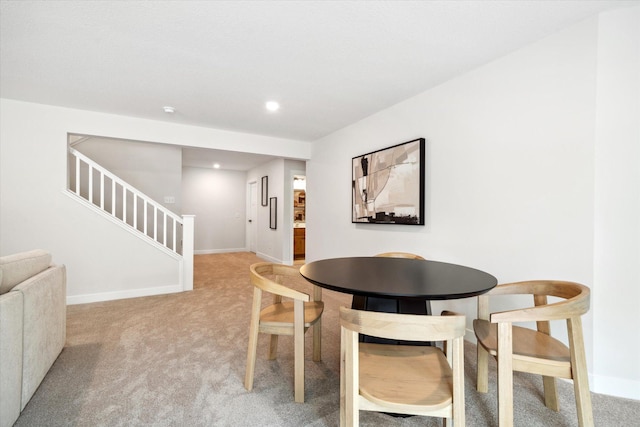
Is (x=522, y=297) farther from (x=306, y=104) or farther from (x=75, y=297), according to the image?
(x=75, y=297)

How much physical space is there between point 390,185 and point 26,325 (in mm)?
3098

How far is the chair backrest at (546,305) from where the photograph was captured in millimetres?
1237

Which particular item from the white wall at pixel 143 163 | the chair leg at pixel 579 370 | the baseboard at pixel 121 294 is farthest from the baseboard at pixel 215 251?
the chair leg at pixel 579 370

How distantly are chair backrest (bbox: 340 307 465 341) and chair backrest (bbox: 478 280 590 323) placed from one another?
0.33 meters

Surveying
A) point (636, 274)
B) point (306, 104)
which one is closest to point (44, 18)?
point (306, 104)

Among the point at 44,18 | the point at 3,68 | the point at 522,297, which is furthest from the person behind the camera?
the point at 3,68

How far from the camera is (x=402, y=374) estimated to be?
1.25m

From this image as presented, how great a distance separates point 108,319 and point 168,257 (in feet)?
3.85

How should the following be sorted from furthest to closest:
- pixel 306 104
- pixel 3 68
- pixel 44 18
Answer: pixel 306 104, pixel 3 68, pixel 44 18

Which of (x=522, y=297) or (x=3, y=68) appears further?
(x=3, y=68)

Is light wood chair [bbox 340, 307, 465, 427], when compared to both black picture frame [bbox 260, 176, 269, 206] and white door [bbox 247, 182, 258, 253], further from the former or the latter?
white door [bbox 247, 182, 258, 253]

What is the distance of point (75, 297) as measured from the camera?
11.6 ft

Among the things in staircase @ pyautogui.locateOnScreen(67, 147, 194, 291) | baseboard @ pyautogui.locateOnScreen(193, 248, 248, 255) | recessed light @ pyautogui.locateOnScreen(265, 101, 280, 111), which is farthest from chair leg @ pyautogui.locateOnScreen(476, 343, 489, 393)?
baseboard @ pyautogui.locateOnScreen(193, 248, 248, 255)

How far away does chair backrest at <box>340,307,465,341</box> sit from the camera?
98 cm
